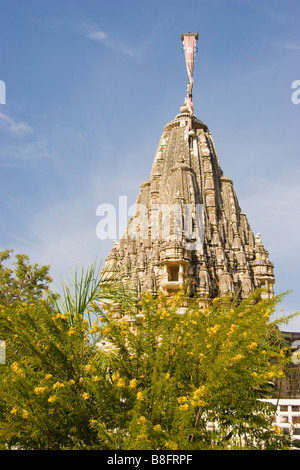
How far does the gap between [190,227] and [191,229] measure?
0.59 feet

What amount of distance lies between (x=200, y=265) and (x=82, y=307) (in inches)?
916

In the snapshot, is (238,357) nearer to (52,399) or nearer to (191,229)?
(52,399)

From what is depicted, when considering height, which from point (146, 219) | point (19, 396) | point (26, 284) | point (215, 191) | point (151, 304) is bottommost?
point (19, 396)

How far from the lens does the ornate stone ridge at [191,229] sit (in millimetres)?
28328

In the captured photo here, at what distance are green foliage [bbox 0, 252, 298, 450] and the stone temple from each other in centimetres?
2104

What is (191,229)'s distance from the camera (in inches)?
1184

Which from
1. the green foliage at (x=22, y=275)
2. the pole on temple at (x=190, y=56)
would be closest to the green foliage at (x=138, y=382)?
the green foliage at (x=22, y=275)

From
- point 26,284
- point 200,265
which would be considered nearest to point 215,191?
point 200,265

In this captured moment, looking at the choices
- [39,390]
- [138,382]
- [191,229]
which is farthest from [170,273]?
[39,390]

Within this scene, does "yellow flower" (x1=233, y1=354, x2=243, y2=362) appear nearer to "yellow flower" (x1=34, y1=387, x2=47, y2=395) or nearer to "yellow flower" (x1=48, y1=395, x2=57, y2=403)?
"yellow flower" (x1=48, y1=395, x2=57, y2=403)

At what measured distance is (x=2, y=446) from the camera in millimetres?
4457

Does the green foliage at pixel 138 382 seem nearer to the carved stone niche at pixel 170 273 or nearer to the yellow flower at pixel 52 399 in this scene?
the yellow flower at pixel 52 399
